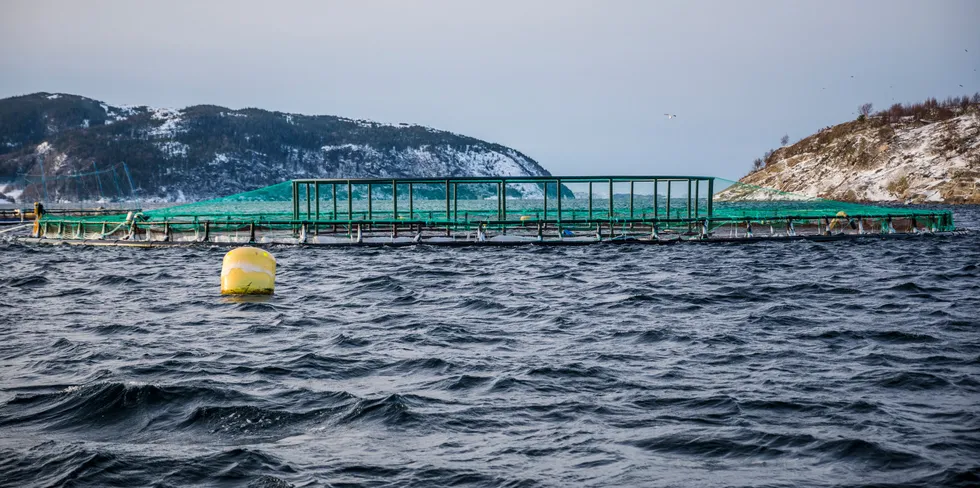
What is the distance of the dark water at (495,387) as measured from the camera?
34.8 feet

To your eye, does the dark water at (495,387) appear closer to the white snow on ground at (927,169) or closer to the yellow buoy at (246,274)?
the yellow buoy at (246,274)

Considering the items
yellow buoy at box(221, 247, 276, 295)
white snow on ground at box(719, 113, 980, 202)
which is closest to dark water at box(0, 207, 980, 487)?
yellow buoy at box(221, 247, 276, 295)

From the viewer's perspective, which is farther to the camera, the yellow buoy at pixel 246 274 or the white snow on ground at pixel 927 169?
the white snow on ground at pixel 927 169

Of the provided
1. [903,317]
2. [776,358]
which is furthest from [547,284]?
[776,358]

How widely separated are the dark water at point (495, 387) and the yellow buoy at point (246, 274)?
79 cm

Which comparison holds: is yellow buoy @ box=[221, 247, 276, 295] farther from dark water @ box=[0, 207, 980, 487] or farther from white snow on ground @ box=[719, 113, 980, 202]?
white snow on ground @ box=[719, 113, 980, 202]

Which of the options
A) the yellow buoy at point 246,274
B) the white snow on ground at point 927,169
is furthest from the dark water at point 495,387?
the white snow on ground at point 927,169

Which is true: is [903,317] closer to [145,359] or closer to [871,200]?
[145,359]

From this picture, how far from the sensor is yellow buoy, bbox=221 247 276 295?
2755cm

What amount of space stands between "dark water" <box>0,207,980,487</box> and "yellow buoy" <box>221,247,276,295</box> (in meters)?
0.79

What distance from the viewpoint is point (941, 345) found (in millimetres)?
18016

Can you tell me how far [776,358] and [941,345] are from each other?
Result: 12.4ft

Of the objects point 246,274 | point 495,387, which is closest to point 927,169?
point 246,274

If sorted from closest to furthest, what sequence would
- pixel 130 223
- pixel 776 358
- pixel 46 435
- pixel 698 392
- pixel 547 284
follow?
pixel 46 435
pixel 698 392
pixel 776 358
pixel 547 284
pixel 130 223
